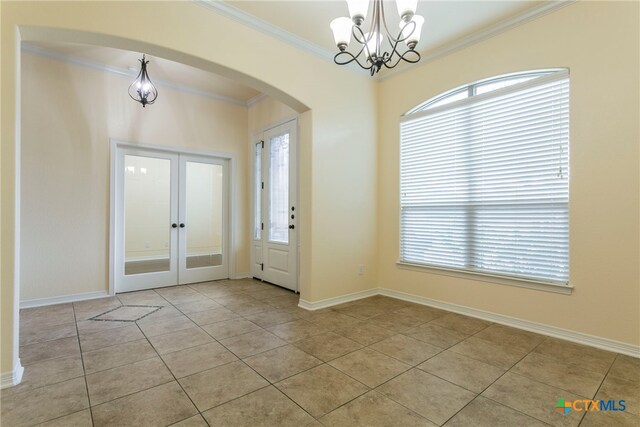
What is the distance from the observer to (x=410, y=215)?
13.3ft

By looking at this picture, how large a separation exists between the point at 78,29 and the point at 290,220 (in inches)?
122

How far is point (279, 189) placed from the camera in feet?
16.0

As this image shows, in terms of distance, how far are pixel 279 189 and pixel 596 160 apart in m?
3.84

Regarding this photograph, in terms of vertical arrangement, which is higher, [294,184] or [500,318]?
[294,184]

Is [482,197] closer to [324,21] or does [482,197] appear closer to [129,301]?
[324,21]

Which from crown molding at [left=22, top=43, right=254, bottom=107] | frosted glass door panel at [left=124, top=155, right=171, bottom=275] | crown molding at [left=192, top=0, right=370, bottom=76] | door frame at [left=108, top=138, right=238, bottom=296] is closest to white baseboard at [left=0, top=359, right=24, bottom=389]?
door frame at [left=108, top=138, right=238, bottom=296]

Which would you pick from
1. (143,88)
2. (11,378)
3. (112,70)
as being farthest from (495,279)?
(112,70)

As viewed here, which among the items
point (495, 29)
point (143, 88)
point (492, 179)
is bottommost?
point (492, 179)

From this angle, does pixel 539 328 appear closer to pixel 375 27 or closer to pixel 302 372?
pixel 302 372

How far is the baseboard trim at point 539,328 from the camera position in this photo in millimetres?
2498

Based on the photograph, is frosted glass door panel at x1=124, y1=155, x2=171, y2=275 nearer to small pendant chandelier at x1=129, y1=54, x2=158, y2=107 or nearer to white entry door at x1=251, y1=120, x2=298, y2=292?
small pendant chandelier at x1=129, y1=54, x2=158, y2=107

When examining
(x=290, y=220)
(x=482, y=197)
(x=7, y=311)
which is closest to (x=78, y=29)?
(x=7, y=311)

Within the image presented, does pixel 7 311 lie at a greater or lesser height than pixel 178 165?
lesser

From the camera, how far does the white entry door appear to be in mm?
4559
